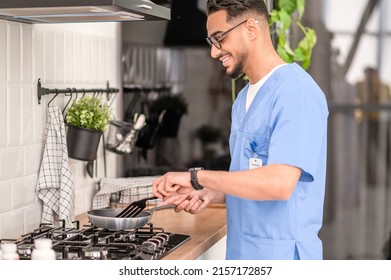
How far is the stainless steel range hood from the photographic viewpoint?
2.22 m

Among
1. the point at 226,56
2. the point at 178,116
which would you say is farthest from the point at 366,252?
the point at 226,56

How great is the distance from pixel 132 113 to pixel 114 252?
1.24m

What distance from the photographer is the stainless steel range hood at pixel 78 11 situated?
222cm

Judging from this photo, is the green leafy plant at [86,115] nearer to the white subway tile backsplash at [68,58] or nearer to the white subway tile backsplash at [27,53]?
the white subway tile backsplash at [68,58]

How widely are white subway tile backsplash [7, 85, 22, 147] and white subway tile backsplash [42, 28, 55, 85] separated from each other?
22cm

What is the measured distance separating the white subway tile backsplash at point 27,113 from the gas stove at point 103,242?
293 millimetres

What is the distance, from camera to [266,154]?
7.54ft

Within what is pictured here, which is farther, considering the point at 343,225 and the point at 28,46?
the point at 343,225

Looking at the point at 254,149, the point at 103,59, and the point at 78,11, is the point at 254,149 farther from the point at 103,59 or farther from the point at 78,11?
the point at 103,59

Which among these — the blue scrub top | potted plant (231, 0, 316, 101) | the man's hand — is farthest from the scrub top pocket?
potted plant (231, 0, 316, 101)

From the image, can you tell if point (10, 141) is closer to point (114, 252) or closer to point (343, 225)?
point (114, 252)

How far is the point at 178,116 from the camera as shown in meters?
3.53

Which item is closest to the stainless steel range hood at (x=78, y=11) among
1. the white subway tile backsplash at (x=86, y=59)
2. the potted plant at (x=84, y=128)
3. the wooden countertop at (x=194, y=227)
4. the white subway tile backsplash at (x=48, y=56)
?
the white subway tile backsplash at (x=48, y=56)

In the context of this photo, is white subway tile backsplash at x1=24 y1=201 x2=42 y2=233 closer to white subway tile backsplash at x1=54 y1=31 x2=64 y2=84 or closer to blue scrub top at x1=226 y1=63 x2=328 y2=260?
white subway tile backsplash at x1=54 y1=31 x2=64 y2=84
